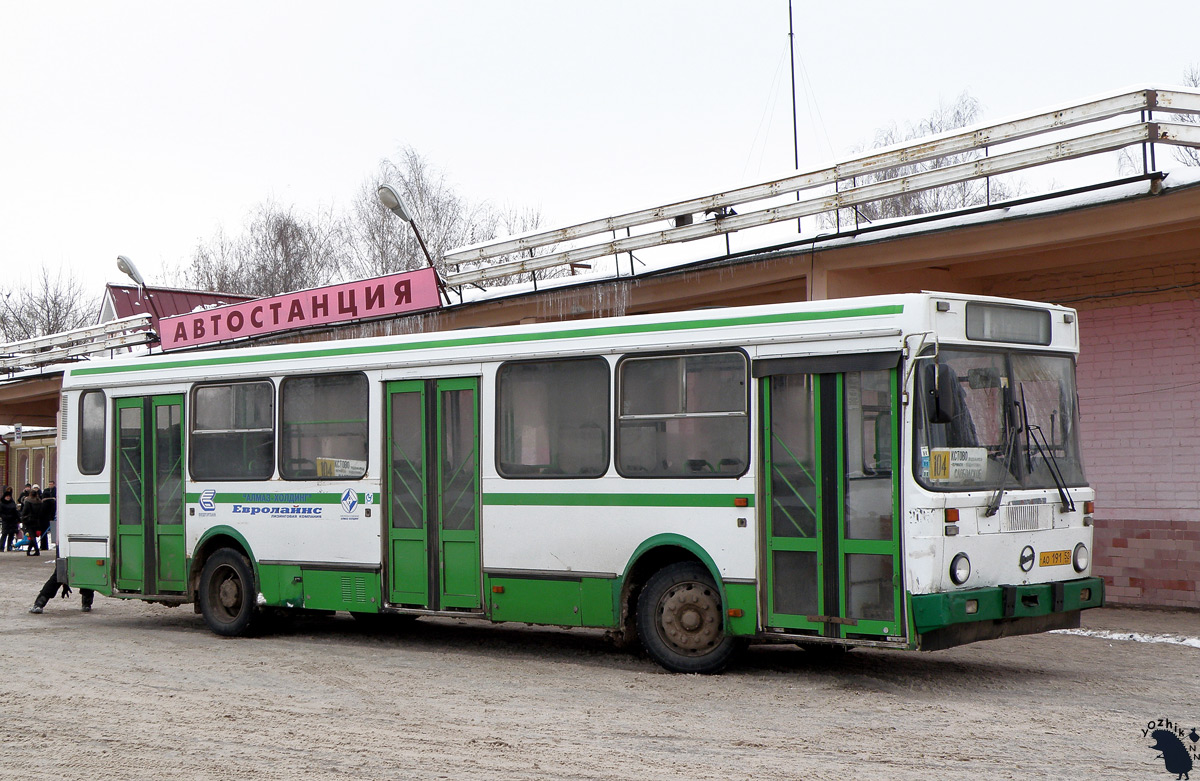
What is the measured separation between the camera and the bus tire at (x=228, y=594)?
12859mm

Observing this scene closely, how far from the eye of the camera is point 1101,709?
8328 millimetres

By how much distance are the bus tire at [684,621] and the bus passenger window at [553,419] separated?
3.55 feet

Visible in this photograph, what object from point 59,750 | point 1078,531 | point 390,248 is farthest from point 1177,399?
point 390,248

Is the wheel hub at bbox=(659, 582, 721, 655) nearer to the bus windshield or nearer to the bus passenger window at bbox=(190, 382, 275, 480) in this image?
the bus windshield

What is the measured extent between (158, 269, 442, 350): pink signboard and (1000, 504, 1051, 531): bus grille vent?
1160cm

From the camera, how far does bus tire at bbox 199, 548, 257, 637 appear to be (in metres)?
12.9

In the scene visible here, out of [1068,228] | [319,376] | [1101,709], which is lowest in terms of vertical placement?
[1101,709]

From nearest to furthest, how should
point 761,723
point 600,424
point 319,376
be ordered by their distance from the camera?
point 761,723, point 600,424, point 319,376

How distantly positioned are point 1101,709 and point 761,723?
226 centimetres

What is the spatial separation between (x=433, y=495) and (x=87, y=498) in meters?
4.97

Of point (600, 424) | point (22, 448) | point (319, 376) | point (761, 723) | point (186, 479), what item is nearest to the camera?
point (761, 723)

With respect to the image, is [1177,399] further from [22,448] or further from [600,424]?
[22,448]

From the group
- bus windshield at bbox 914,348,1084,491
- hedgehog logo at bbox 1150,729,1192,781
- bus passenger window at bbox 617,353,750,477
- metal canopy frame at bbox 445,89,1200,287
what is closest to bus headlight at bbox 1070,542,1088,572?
bus windshield at bbox 914,348,1084,491

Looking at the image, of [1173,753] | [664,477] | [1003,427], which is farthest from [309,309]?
[1173,753]
